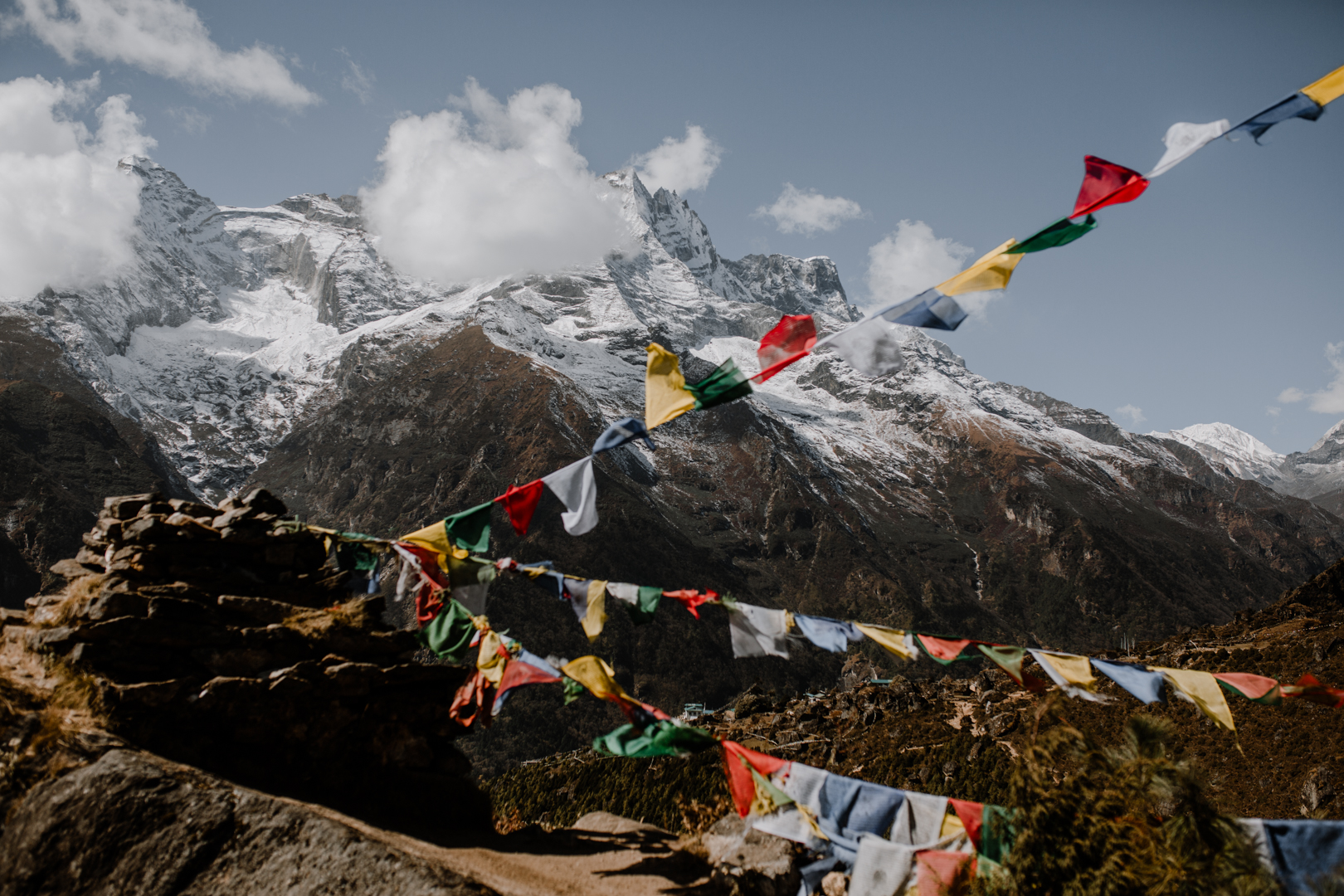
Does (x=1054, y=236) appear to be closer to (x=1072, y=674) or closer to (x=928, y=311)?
(x=928, y=311)

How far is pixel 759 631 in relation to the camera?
9.20 meters

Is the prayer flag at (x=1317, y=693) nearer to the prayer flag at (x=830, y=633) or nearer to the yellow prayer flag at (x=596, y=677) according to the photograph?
the prayer flag at (x=830, y=633)

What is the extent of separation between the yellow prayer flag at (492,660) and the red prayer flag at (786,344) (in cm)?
537

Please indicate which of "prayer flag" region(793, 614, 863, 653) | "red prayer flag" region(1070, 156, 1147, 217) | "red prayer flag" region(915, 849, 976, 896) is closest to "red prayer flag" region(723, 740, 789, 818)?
"prayer flag" region(793, 614, 863, 653)

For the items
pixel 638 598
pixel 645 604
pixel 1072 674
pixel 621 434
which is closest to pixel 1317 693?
pixel 1072 674

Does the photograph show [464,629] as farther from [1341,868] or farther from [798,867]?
[1341,868]

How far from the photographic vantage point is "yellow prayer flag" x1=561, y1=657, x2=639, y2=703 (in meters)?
8.27

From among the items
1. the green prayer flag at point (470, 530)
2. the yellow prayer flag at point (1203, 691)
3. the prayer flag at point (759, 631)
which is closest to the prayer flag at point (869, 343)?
the prayer flag at point (759, 631)

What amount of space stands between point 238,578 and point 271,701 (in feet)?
9.42

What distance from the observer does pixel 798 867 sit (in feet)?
30.1

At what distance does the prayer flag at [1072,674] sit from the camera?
7.80 m

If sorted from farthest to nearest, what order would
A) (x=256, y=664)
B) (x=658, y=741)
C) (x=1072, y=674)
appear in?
(x=256, y=664), (x=658, y=741), (x=1072, y=674)

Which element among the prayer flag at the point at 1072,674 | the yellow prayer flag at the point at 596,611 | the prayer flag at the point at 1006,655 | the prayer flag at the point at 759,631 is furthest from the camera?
the yellow prayer flag at the point at 596,611

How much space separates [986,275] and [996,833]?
18.6 feet
